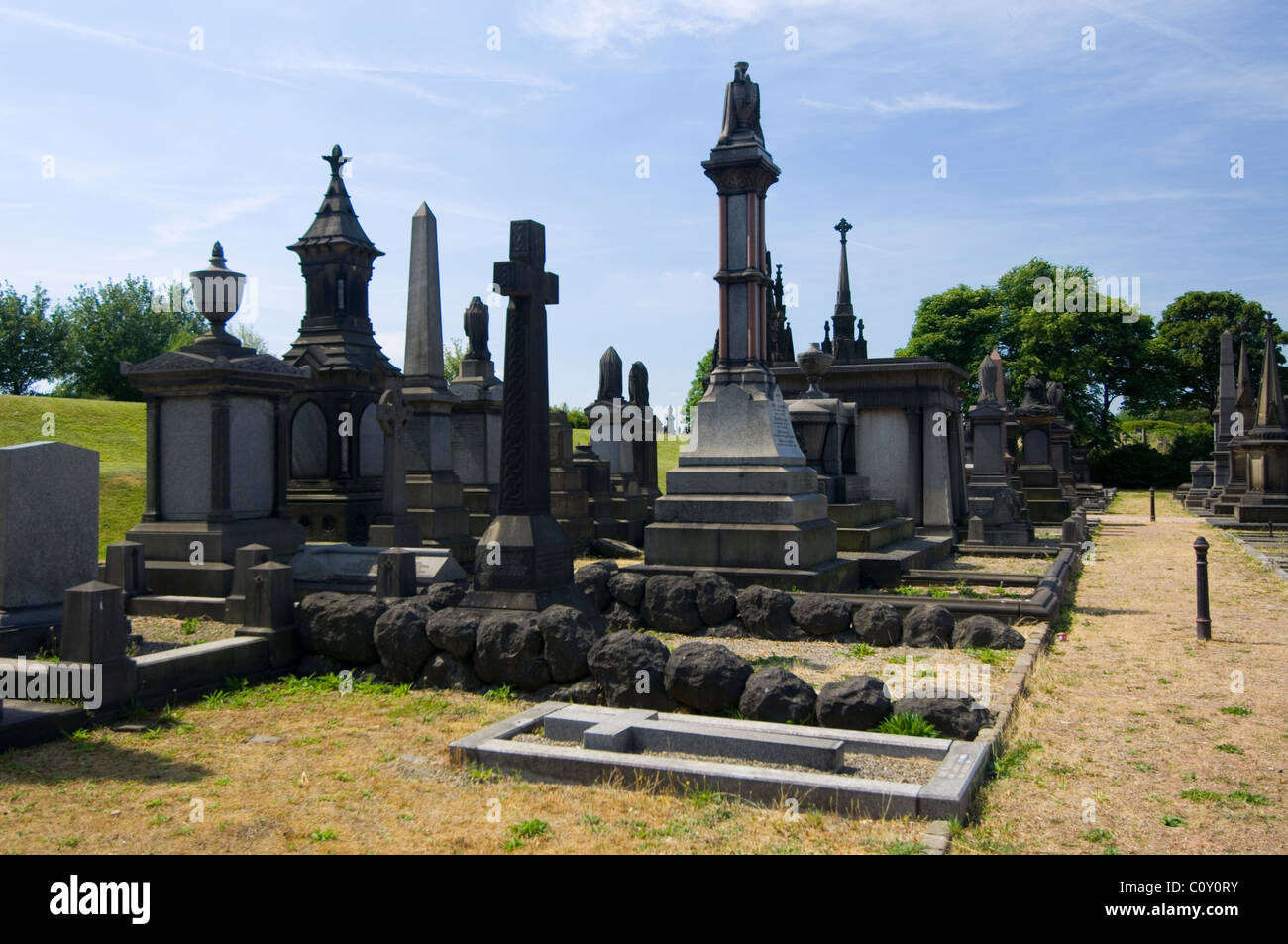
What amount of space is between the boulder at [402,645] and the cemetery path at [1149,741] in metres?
4.41

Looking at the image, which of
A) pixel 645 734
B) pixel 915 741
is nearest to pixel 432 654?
pixel 645 734

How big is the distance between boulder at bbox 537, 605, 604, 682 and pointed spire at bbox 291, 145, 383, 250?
1299 centimetres

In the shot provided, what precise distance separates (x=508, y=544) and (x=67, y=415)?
101ft

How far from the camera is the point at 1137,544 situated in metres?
20.1

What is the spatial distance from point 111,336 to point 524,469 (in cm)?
5294

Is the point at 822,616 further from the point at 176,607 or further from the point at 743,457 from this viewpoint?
the point at 176,607

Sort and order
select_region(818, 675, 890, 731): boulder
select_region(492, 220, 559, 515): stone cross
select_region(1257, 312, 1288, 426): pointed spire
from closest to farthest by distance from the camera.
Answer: select_region(818, 675, 890, 731): boulder < select_region(492, 220, 559, 515): stone cross < select_region(1257, 312, 1288, 426): pointed spire

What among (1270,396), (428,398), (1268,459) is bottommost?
(1268,459)

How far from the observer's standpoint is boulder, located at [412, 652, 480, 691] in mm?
7508

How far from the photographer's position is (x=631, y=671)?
6605 millimetres

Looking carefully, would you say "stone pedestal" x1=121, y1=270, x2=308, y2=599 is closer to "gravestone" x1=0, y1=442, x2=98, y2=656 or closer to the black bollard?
"gravestone" x1=0, y1=442, x2=98, y2=656

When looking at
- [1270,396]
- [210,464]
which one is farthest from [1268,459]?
[210,464]

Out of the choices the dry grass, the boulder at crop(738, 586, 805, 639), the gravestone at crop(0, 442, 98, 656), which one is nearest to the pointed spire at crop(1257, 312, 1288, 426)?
the boulder at crop(738, 586, 805, 639)

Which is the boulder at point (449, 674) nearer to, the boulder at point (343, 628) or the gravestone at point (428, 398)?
the boulder at point (343, 628)
